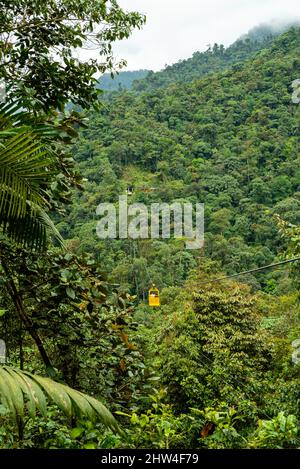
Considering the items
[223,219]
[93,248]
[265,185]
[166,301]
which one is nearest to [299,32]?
[265,185]

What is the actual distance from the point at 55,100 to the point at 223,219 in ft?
91.1

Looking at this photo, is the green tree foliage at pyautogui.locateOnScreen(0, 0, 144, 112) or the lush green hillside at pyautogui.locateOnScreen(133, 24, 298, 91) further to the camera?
the lush green hillside at pyautogui.locateOnScreen(133, 24, 298, 91)

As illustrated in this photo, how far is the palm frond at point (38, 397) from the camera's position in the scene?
1035 mm

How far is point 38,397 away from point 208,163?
121 ft

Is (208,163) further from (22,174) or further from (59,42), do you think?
(22,174)

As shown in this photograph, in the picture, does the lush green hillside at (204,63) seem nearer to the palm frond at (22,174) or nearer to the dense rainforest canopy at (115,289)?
the dense rainforest canopy at (115,289)

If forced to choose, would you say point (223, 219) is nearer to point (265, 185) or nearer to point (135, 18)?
point (265, 185)

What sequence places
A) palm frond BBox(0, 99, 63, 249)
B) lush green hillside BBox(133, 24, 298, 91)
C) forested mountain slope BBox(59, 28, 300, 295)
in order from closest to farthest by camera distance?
palm frond BBox(0, 99, 63, 249) < forested mountain slope BBox(59, 28, 300, 295) < lush green hillside BBox(133, 24, 298, 91)

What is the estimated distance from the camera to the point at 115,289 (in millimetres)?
2174

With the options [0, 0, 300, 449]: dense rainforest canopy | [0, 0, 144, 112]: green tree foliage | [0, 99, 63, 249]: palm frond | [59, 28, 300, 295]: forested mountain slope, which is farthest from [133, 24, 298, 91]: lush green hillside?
[0, 99, 63, 249]: palm frond

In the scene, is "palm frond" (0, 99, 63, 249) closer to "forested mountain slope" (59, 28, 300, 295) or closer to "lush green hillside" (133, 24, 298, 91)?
"forested mountain slope" (59, 28, 300, 295)

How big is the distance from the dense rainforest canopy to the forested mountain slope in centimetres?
16

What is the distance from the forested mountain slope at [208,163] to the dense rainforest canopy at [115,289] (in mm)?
159

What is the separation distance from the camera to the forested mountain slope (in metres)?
26.1
